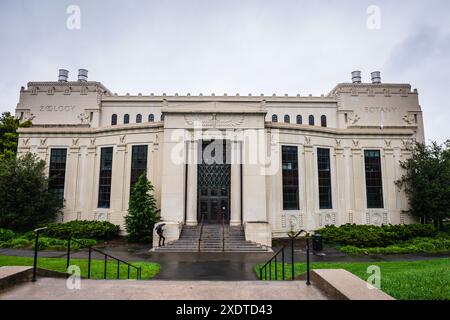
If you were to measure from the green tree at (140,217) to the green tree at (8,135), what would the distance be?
16686 mm

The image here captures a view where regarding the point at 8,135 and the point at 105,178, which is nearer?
the point at 105,178

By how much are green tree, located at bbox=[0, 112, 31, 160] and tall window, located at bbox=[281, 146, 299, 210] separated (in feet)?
88.0

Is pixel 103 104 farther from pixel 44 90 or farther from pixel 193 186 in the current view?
pixel 193 186

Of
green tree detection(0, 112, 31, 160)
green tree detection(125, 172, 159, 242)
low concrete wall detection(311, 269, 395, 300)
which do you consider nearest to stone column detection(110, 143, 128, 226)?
green tree detection(125, 172, 159, 242)

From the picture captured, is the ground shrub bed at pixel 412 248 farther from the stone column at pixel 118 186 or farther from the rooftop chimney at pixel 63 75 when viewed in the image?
the rooftop chimney at pixel 63 75

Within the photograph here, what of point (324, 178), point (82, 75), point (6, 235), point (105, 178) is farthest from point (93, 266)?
point (82, 75)

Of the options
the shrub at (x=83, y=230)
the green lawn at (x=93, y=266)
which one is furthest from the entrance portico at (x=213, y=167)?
the green lawn at (x=93, y=266)

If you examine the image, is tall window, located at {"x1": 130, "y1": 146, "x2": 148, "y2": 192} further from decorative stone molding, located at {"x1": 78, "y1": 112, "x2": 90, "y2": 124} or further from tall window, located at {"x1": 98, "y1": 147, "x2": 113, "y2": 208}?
decorative stone molding, located at {"x1": 78, "y1": 112, "x2": 90, "y2": 124}

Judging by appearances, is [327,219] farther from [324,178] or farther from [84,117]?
[84,117]

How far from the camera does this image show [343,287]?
5211 mm

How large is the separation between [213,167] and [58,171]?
14366mm

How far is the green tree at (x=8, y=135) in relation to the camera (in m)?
27.8

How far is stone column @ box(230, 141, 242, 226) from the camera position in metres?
21.1
